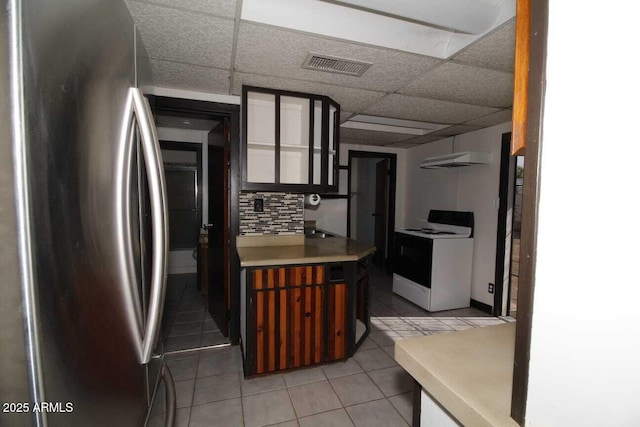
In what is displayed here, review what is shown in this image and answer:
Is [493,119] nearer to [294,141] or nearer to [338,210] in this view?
[294,141]

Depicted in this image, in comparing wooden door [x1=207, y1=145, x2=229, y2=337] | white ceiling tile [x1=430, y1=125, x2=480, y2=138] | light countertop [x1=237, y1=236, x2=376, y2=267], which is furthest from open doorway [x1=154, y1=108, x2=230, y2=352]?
white ceiling tile [x1=430, y1=125, x2=480, y2=138]

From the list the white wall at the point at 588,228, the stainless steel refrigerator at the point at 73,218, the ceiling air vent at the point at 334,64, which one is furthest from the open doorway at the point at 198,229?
the white wall at the point at 588,228

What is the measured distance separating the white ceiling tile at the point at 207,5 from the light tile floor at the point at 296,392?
2385mm

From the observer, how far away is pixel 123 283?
0.70 metres

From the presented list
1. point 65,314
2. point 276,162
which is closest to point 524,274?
point 65,314

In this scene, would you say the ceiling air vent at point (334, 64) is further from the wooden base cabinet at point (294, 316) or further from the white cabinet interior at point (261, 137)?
the wooden base cabinet at point (294, 316)

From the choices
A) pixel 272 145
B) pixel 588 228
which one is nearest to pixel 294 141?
pixel 272 145

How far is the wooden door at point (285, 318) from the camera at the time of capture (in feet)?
7.06

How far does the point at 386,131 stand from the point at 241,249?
2.57 metres

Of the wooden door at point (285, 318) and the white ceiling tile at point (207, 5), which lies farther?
the wooden door at point (285, 318)

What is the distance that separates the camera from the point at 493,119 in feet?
10.9

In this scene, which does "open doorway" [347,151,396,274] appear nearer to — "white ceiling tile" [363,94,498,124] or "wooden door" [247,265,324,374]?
"white ceiling tile" [363,94,498,124]

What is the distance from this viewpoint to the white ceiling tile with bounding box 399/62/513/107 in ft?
6.80

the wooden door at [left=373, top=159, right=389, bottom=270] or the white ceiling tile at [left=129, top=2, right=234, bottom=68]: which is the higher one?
the white ceiling tile at [left=129, top=2, right=234, bottom=68]
